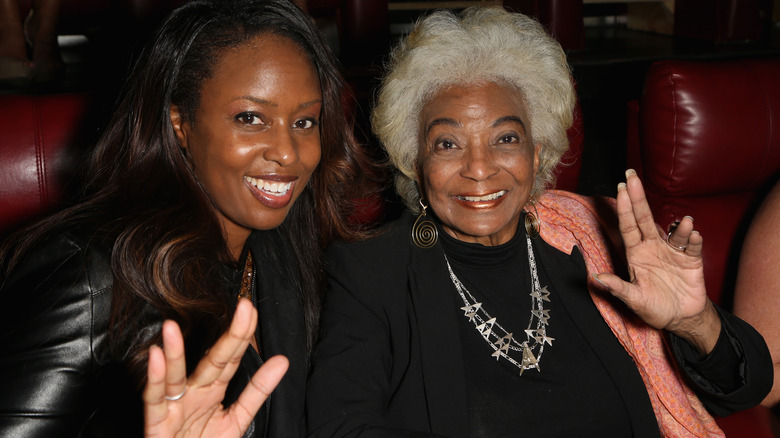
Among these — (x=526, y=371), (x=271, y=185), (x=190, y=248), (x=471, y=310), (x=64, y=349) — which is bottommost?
(x=526, y=371)

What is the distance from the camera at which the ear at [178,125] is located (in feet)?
5.07

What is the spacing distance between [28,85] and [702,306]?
13.1 feet

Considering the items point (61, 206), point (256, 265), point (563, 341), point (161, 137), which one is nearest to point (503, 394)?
point (563, 341)

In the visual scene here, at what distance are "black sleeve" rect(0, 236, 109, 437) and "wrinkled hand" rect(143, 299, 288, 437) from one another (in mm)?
283

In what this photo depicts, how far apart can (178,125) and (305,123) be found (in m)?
0.29

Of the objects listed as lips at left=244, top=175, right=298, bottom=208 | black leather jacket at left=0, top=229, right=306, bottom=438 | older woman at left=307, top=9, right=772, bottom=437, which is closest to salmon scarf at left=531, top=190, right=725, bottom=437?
older woman at left=307, top=9, right=772, bottom=437

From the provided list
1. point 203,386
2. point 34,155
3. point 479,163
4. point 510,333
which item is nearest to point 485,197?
point 479,163

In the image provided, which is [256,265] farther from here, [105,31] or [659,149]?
[105,31]

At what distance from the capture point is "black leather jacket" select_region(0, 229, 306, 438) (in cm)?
121

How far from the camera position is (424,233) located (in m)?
1.78

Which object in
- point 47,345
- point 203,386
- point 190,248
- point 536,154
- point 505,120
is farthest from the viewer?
point 536,154

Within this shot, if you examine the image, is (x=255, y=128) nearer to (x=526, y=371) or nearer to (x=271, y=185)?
(x=271, y=185)

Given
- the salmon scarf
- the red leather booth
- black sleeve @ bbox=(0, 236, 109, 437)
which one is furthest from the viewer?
the red leather booth

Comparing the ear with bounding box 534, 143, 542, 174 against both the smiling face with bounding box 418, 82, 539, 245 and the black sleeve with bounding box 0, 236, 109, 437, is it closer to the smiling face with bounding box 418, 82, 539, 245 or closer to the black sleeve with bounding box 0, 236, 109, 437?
the smiling face with bounding box 418, 82, 539, 245
